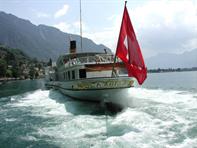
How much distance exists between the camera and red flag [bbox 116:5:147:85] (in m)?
15.0

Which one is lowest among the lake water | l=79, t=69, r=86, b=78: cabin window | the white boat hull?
the lake water

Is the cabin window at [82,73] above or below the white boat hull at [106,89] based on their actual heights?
above

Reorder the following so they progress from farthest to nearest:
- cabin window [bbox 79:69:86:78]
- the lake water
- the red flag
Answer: cabin window [bbox 79:69:86:78]
the red flag
the lake water

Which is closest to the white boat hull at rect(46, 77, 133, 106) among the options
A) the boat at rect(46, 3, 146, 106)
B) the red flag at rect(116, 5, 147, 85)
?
the boat at rect(46, 3, 146, 106)

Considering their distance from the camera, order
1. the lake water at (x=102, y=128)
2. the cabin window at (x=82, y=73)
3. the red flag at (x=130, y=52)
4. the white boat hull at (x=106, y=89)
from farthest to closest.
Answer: the cabin window at (x=82, y=73)
the white boat hull at (x=106, y=89)
the red flag at (x=130, y=52)
the lake water at (x=102, y=128)

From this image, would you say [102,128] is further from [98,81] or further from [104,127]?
[98,81]

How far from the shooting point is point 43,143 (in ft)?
43.5

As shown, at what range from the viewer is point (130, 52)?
50.5 feet

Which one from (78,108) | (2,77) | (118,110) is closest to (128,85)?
(118,110)

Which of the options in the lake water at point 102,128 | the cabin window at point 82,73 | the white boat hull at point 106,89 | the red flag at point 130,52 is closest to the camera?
the lake water at point 102,128

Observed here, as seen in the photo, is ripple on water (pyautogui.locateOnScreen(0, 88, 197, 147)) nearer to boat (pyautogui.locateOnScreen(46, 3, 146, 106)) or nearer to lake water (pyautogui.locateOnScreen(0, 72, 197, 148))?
lake water (pyautogui.locateOnScreen(0, 72, 197, 148))

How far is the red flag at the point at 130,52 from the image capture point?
15029mm

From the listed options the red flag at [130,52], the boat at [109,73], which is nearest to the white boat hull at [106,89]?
the boat at [109,73]

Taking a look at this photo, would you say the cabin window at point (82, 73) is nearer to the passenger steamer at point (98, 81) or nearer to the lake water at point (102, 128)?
the passenger steamer at point (98, 81)
